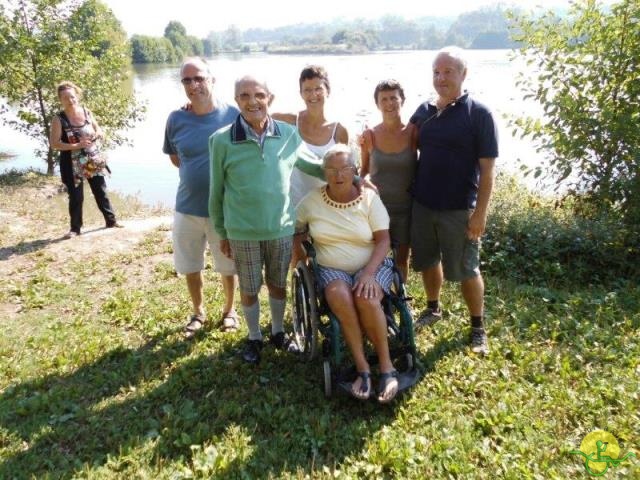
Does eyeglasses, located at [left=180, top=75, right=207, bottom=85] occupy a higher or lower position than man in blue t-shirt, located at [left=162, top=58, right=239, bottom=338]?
higher

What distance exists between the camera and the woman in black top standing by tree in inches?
219

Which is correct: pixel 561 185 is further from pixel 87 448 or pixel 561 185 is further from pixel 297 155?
pixel 87 448

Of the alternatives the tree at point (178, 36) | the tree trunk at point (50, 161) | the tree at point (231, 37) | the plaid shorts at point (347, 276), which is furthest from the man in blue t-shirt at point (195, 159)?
the tree at point (231, 37)

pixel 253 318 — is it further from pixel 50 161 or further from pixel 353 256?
pixel 50 161

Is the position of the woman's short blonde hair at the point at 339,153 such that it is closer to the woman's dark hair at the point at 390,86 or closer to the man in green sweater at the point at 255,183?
the man in green sweater at the point at 255,183

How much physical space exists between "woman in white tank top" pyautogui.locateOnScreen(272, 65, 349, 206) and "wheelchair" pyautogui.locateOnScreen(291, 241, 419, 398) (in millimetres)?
476

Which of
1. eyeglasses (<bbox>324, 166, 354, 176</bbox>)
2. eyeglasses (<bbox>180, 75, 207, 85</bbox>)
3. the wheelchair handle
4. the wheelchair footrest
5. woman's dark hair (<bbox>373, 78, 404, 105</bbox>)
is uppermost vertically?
eyeglasses (<bbox>180, 75, 207, 85</bbox>)

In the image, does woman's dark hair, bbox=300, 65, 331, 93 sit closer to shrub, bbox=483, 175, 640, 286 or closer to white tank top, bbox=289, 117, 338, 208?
white tank top, bbox=289, 117, 338, 208

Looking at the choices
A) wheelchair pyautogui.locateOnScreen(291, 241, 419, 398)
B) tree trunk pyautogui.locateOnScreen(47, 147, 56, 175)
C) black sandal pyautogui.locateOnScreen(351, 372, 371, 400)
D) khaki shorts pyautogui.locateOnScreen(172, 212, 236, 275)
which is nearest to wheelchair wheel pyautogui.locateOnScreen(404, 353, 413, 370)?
wheelchair pyautogui.locateOnScreen(291, 241, 419, 398)

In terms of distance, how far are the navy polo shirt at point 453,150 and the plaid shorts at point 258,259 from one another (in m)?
0.95

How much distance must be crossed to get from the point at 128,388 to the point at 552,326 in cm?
291

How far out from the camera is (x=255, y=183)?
2850 millimetres

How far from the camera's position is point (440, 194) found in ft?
10.3

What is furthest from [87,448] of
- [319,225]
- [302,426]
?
[319,225]
